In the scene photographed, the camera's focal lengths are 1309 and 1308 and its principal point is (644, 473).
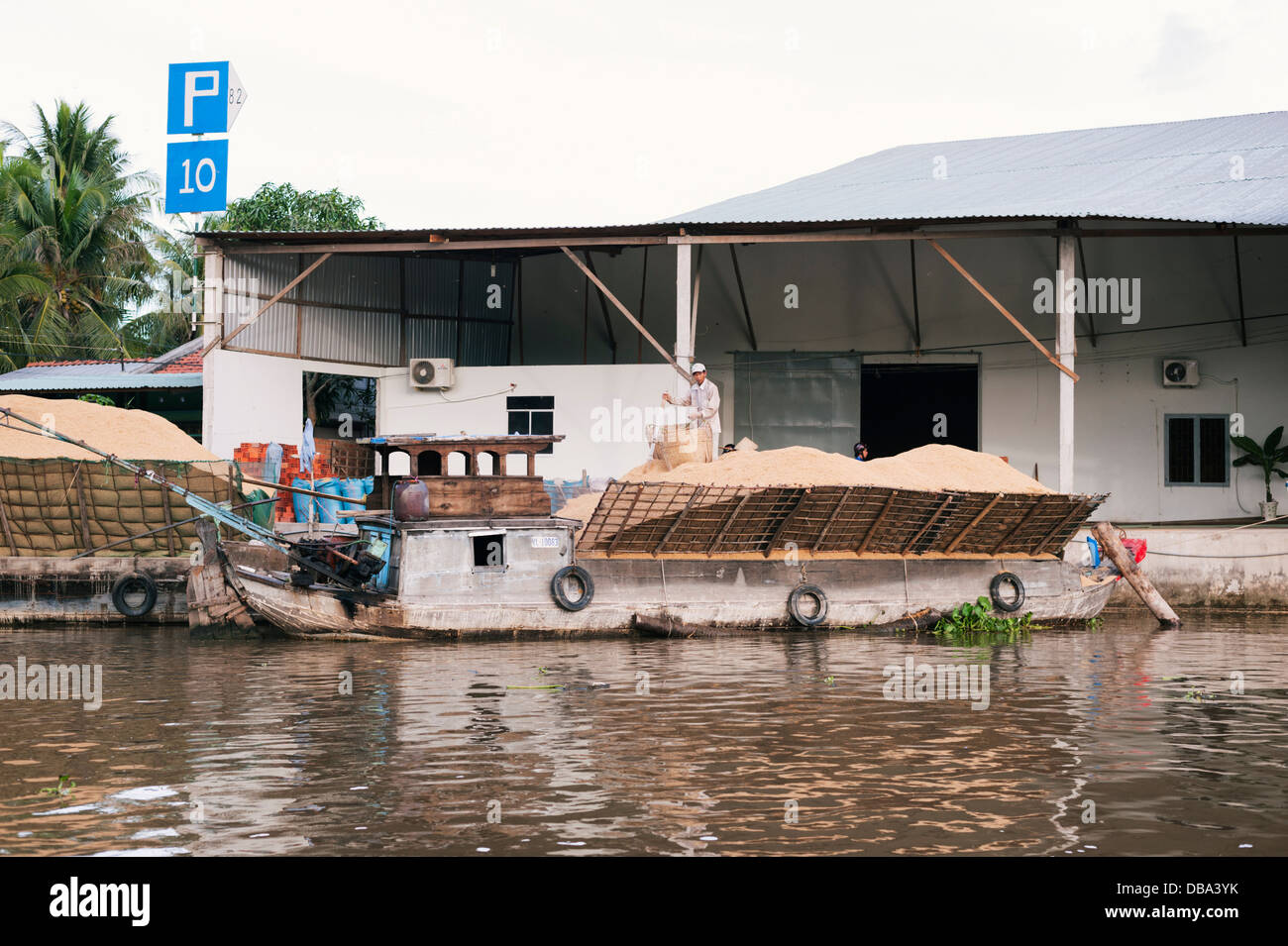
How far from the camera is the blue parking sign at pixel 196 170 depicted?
102 feet

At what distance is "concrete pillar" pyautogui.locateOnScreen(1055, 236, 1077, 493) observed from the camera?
24.9 meters

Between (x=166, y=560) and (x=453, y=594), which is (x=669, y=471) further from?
(x=166, y=560)

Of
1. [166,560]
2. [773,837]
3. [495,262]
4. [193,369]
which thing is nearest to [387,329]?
[495,262]

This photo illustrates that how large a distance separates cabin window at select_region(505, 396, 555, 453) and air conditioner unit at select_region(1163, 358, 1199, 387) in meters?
14.6

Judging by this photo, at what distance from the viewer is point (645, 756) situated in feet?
35.1

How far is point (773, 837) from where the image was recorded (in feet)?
27.1

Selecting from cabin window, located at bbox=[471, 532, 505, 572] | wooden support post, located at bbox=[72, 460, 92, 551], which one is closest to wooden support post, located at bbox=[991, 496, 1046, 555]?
cabin window, located at bbox=[471, 532, 505, 572]

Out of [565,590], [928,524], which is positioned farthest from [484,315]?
[928,524]

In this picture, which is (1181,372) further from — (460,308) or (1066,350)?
(460,308)

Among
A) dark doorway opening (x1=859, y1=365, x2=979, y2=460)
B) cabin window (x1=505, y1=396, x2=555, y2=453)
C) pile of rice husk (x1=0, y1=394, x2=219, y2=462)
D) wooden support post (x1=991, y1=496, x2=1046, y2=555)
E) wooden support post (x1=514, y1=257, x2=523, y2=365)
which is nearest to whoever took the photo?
wooden support post (x1=991, y1=496, x2=1046, y2=555)

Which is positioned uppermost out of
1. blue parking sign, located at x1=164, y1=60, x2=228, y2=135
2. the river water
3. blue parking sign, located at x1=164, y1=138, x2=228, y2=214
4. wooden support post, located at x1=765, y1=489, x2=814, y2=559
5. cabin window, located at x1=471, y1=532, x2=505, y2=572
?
blue parking sign, located at x1=164, y1=60, x2=228, y2=135

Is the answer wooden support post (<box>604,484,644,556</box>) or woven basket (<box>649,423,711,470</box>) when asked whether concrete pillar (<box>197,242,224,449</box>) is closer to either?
woven basket (<box>649,423,711,470</box>)

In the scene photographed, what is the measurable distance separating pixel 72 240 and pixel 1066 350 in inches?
1298
